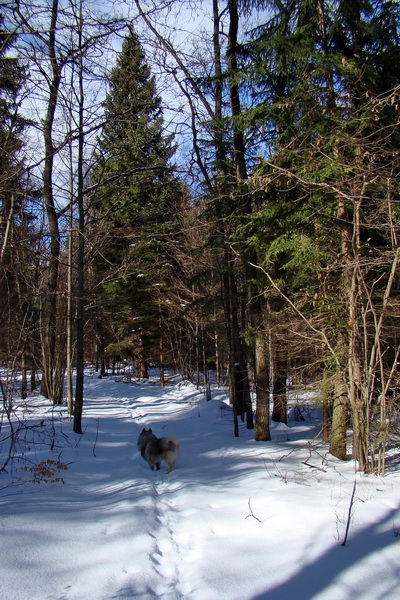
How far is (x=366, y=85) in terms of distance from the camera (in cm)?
791

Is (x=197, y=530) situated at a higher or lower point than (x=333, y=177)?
lower

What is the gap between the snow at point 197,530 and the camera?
341cm

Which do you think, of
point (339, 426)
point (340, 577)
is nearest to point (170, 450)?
point (339, 426)

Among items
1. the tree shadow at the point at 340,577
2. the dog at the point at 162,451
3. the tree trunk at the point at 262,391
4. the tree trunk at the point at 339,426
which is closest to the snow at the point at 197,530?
the tree shadow at the point at 340,577

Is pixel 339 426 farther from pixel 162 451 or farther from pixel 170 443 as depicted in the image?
pixel 162 451

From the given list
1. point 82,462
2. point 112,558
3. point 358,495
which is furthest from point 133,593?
point 82,462

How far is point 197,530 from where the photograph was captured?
4699mm

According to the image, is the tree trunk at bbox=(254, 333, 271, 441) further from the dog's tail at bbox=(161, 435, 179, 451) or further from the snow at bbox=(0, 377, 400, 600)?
the dog's tail at bbox=(161, 435, 179, 451)

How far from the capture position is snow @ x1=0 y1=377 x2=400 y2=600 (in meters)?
3.41

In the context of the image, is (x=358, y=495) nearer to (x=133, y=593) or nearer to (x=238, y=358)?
(x=133, y=593)

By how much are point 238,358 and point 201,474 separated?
4.94 m

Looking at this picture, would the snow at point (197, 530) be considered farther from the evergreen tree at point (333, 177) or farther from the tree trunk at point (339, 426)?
the evergreen tree at point (333, 177)

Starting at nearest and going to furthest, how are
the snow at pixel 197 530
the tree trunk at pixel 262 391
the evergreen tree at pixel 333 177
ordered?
the snow at pixel 197 530
the evergreen tree at pixel 333 177
the tree trunk at pixel 262 391

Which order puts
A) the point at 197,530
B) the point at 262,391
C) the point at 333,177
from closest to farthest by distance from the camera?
1. the point at 197,530
2. the point at 333,177
3. the point at 262,391
